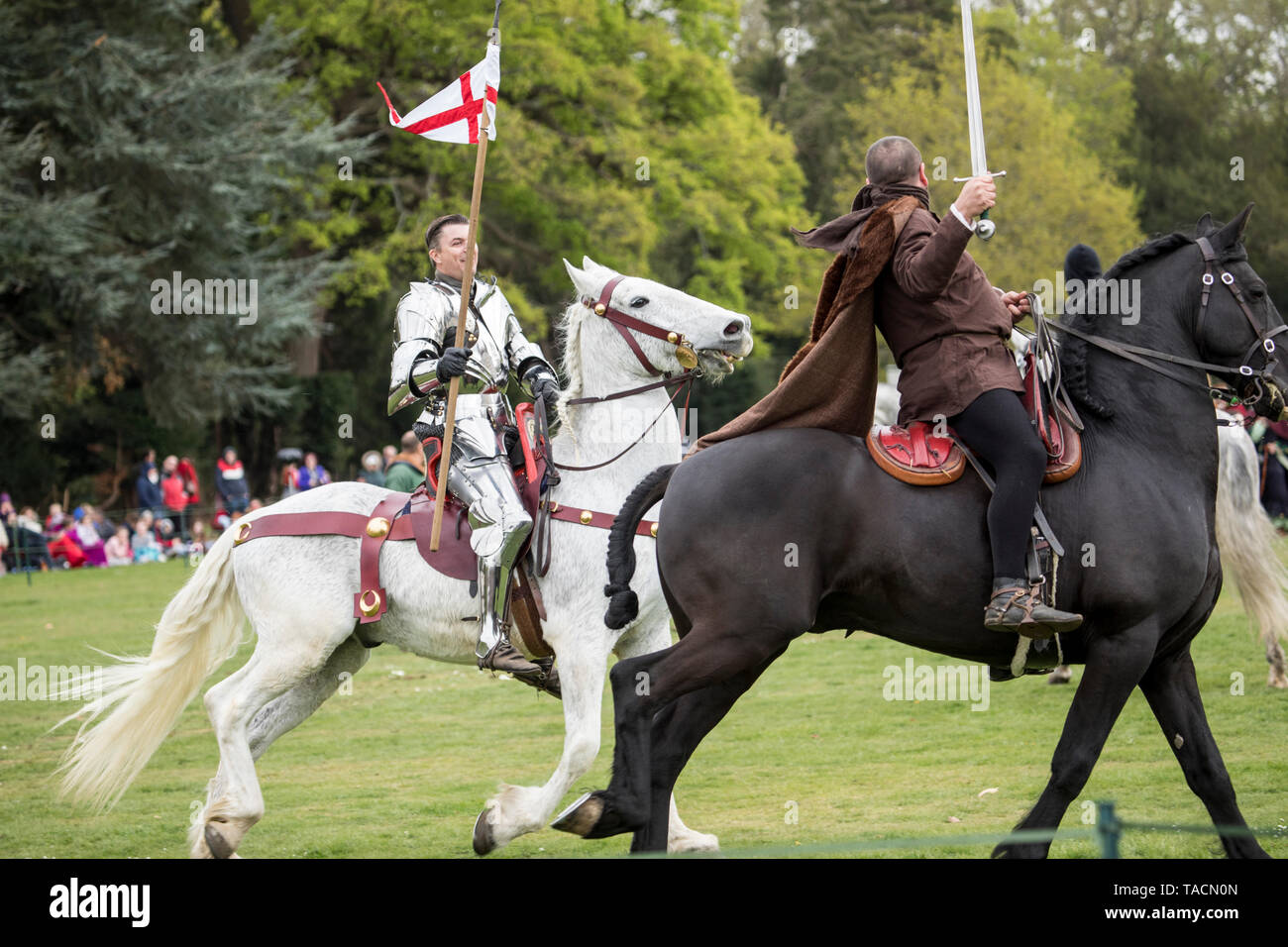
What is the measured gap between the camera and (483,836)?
675cm

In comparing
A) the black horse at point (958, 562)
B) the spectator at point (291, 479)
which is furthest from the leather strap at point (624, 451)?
the spectator at point (291, 479)

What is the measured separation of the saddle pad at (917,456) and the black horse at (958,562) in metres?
0.05

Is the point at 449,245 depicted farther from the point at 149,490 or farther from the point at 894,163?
the point at 149,490

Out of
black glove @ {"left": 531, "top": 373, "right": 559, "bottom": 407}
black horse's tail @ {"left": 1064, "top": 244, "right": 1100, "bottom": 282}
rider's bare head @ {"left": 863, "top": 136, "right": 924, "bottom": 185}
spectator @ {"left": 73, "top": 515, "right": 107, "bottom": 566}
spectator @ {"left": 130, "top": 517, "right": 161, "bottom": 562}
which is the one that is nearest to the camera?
rider's bare head @ {"left": 863, "top": 136, "right": 924, "bottom": 185}

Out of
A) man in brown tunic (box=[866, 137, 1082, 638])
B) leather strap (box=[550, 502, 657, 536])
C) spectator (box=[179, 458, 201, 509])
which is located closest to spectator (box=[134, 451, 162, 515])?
spectator (box=[179, 458, 201, 509])

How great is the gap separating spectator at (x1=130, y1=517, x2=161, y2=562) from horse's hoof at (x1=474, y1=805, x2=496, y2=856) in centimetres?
2081

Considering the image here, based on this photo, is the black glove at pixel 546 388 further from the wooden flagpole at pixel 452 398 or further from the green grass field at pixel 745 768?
the green grass field at pixel 745 768

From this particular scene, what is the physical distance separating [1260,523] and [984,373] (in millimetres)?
4363

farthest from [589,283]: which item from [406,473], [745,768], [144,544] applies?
[144,544]

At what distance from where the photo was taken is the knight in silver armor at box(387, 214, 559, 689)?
708cm

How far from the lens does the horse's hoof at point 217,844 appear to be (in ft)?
22.7

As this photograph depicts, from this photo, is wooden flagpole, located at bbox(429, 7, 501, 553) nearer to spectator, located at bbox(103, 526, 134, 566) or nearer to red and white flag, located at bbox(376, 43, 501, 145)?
red and white flag, located at bbox(376, 43, 501, 145)

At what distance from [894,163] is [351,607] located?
340 centimetres
